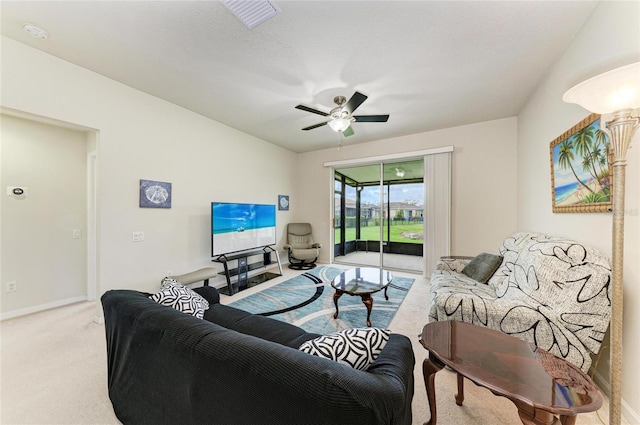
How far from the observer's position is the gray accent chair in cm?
511

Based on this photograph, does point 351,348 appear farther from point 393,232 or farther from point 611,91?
point 393,232

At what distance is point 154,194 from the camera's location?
320cm

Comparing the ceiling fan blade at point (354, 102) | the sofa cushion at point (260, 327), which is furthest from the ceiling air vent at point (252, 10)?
the sofa cushion at point (260, 327)

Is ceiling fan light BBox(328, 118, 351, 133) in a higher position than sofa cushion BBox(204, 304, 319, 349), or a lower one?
higher

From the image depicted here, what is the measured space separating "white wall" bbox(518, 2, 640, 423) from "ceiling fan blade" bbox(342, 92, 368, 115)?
1.77m

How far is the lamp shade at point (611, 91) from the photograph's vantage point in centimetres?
105

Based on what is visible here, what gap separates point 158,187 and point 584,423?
4.55m

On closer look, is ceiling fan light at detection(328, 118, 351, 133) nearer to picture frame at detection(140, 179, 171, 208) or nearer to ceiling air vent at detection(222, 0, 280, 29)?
ceiling air vent at detection(222, 0, 280, 29)

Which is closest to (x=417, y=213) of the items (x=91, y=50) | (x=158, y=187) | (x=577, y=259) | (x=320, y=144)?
(x=320, y=144)

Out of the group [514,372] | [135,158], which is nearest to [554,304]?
[514,372]

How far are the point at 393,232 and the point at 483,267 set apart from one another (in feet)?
11.1

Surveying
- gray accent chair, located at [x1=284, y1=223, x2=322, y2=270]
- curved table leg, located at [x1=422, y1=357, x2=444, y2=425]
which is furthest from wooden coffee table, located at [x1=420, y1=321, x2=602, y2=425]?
gray accent chair, located at [x1=284, y1=223, x2=322, y2=270]

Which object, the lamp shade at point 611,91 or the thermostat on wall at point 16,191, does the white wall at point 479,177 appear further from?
the thermostat on wall at point 16,191

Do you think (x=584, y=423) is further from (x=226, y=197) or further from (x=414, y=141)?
(x=226, y=197)
